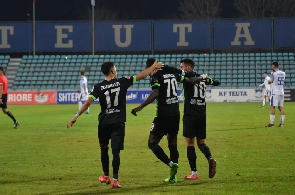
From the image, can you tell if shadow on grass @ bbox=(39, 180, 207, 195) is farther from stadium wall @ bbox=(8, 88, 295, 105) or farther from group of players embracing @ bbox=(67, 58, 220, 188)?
stadium wall @ bbox=(8, 88, 295, 105)

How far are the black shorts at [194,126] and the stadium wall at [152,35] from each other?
147ft

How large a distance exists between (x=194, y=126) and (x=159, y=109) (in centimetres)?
76

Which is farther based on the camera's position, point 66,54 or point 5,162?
point 66,54

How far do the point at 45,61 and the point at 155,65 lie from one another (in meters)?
48.5

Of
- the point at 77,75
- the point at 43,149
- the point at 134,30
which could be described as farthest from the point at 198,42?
the point at 43,149

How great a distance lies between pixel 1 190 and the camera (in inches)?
437

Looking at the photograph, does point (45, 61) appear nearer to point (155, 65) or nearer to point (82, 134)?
point (82, 134)

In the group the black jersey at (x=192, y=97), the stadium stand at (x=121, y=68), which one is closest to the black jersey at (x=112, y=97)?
the black jersey at (x=192, y=97)

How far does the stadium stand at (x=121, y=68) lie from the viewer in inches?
2142

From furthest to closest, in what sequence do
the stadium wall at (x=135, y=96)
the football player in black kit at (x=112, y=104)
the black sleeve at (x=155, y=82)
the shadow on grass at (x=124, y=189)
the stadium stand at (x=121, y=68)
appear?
the stadium stand at (x=121, y=68) < the stadium wall at (x=135, y=96) < the black sleeve at (x=155, y=82) < the football player in black kit at (x=112, y=104) < the shadow on grass at (x=124, y=189)

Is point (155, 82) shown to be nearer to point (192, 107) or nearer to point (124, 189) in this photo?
point (192, 107)

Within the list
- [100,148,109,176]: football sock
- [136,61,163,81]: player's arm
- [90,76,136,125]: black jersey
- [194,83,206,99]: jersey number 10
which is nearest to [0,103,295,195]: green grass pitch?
[100,148,109,176]: football sock

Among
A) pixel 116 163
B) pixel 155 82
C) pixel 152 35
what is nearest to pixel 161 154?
pixel 116 163

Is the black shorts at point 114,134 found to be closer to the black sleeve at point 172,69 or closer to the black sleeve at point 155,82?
the black sleeve at point 155,82
